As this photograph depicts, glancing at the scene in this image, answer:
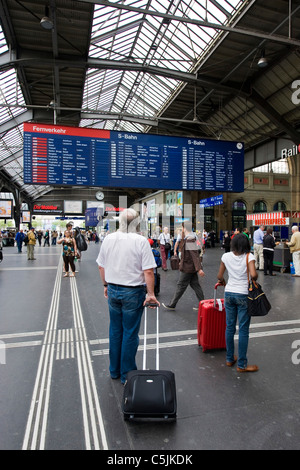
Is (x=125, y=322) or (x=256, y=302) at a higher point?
(x=256, y=302)

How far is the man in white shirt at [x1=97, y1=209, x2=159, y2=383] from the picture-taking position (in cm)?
286

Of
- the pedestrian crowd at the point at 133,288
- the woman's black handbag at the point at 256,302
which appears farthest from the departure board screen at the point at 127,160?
the woman's black handbag at the point at 256,302

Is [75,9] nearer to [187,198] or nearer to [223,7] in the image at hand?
[223,7]

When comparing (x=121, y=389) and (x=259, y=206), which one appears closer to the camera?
(x=121, y=389)

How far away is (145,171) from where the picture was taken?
10188 millimetres

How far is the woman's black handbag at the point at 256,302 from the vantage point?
3.12 metres

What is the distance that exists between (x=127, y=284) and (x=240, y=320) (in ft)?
4.67

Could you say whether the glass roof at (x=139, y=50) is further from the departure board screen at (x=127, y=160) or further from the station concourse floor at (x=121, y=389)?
the station concourse floor at (x=121, y=389)

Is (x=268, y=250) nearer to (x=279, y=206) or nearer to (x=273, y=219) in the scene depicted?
(x=273, y=219)

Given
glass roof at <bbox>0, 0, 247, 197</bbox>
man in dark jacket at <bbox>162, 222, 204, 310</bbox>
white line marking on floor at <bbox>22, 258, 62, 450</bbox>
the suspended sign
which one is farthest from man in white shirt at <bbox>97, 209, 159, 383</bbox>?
the suspended sign

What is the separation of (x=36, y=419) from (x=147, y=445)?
98 centimetres

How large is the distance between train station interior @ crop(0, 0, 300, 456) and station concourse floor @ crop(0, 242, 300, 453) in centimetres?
2

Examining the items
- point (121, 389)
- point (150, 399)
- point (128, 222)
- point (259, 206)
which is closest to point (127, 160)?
point (128, 222)

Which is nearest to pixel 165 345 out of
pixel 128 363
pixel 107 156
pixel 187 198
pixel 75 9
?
pixel 128 363
